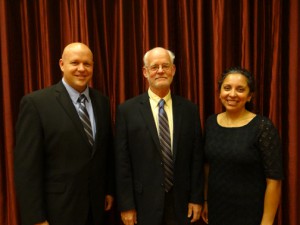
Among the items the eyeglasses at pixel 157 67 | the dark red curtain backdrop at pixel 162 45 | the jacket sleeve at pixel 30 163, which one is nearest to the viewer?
the jacket sleeve at pixel 30 163

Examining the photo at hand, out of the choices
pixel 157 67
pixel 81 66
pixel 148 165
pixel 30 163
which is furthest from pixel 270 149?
pixel 30 163

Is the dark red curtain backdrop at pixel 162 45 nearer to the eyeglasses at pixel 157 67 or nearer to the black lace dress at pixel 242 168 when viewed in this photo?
the eyeglasses at pixel 157 67

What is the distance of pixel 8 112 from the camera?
220cm

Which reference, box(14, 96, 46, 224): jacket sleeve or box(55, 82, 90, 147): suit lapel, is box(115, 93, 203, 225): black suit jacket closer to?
box(55, 82, 90, 147): suit lapel

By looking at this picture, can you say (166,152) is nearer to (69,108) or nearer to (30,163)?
(69,108)

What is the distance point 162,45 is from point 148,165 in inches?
38.1

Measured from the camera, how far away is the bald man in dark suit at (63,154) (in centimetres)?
159

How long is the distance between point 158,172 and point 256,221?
0.63m

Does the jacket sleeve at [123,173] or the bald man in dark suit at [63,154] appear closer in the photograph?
the bald man in dark suit at [63,154]

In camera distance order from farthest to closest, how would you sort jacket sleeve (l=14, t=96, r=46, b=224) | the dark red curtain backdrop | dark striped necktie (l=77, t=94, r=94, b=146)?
1. the dark red curtain backdrop
2. dark striped necktie (l=77, t=94, r=94, b=146)
3. jacket sleeve (l=14, t=96, r=46, b=224)

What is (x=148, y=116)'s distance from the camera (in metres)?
1.77

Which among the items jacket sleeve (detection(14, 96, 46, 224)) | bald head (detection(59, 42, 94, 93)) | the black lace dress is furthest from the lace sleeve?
jacket sleeve (detection(14, 96, 46, 224))

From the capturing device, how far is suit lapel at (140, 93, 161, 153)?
1737 millimetres

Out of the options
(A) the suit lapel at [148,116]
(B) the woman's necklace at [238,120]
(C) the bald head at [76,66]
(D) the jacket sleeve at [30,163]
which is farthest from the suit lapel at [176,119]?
(D) the jacket sleeve at [30,163]
